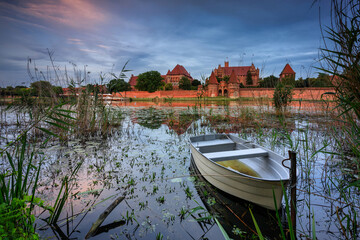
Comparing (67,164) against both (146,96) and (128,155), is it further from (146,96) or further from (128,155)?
(146,96)

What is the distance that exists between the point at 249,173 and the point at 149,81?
57.9m

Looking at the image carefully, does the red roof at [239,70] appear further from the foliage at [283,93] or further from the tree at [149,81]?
the foliage at [283,93]

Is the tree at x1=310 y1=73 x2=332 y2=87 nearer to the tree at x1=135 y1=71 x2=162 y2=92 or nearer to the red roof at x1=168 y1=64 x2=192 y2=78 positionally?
the tree at x1=135 y1=71 x2=162 y2=92

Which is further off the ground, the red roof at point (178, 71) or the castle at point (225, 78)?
the red roof at point (178, 71)

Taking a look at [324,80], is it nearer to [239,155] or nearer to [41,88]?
[239,155]

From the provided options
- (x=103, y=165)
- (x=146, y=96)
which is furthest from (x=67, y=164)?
(x=146, y=96)

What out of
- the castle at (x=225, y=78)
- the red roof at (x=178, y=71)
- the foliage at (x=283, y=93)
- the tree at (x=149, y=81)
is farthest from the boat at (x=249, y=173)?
the red roof at (x=178, y=71)

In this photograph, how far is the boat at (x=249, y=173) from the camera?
2577 mm

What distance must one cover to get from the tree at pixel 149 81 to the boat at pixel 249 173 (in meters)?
56.1

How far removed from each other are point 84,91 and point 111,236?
5.41 m

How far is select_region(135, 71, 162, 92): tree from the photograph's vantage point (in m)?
59.0

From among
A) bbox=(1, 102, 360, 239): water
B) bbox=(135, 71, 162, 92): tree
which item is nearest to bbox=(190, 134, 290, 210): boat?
bbox=(1, 102, 360, 239): water

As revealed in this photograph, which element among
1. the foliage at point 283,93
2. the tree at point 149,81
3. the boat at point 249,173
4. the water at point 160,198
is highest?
the tree at point 149,81

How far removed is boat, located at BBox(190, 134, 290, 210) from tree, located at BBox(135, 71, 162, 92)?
184ft
